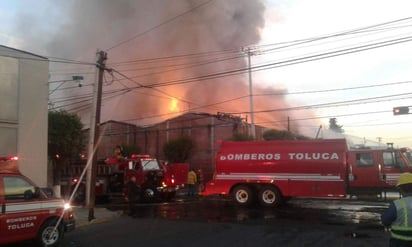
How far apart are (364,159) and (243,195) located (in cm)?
507

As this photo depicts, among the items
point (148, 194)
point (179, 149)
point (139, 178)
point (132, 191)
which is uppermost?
point (179, 149)

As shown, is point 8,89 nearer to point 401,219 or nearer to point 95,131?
point 95,131

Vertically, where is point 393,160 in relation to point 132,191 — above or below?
above

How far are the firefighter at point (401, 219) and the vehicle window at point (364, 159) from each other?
14.1 meters

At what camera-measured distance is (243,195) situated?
18.1m

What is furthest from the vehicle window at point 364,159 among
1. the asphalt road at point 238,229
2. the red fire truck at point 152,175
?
the red fire truck at point 152,175

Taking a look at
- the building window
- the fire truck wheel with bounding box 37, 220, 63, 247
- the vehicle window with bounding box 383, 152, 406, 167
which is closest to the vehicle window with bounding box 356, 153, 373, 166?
the vehicle window with bounding box 383, 152, 406, 167

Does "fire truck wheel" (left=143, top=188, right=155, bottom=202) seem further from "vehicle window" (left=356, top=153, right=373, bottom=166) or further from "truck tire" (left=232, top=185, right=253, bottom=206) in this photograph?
"vehicle window" (left=356, top=153, right=373, bottom=166)

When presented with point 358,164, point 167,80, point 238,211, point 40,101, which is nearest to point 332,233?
point 238,211

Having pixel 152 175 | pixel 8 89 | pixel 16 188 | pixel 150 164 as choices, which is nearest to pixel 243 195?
pixel 152 175

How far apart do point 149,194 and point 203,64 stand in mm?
27909

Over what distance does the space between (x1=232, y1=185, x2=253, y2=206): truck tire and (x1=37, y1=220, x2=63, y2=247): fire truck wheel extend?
31.4ft

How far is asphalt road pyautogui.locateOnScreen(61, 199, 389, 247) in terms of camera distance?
9.67 m

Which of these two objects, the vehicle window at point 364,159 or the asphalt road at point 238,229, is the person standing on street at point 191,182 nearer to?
the asphalt road at point 238,229
